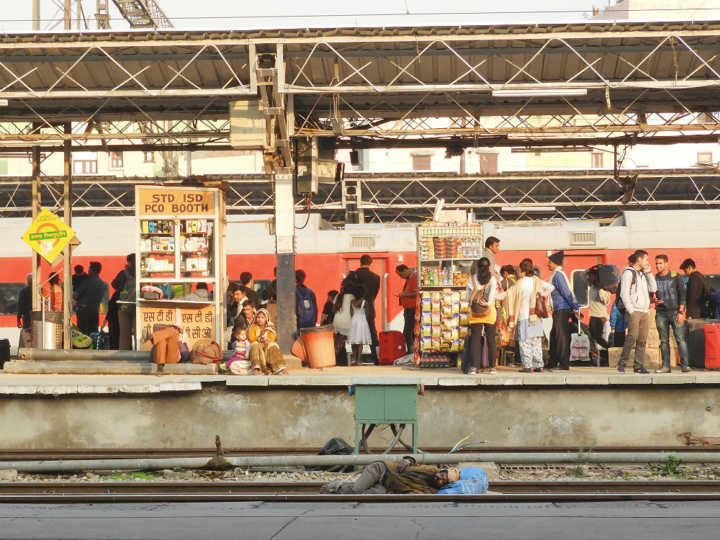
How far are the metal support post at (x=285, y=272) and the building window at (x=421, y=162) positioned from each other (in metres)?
54.6

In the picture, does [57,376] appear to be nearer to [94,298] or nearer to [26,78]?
[94,298]

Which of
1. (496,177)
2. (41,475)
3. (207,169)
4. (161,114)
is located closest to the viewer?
(41,475)

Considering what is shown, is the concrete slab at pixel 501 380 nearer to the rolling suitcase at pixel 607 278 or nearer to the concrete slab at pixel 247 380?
the concrete slab at pixel 247 380

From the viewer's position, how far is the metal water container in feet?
63.0

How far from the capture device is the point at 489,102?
71.4 feet

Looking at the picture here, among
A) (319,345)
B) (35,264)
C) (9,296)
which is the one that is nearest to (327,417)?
(319,345)

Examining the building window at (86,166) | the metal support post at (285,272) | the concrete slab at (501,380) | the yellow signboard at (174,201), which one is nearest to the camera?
the concrete slab at (501,380)

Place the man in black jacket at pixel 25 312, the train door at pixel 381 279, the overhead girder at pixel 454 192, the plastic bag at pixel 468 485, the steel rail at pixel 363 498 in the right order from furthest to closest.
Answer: the overhead girder at pixel 454 192 < the train door at pixel 381 279 < the man in black jacket at pixel 25 312 < the plastic bag at pixel 468 485 < the steel rail at pixel 363 498

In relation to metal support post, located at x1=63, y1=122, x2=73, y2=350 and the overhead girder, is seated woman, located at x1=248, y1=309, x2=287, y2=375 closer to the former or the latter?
metal support post, located at x1=63, y1=122, x2=73, y2=350

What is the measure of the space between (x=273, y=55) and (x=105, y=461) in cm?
962

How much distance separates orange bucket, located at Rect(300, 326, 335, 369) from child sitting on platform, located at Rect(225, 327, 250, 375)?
1815mm

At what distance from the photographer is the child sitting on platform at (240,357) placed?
15562mm

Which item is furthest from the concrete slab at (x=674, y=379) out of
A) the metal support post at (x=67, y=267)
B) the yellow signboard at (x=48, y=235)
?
the yellow signboard at (x=48, y=235)

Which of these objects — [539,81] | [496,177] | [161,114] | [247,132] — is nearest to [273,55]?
[247,132]
